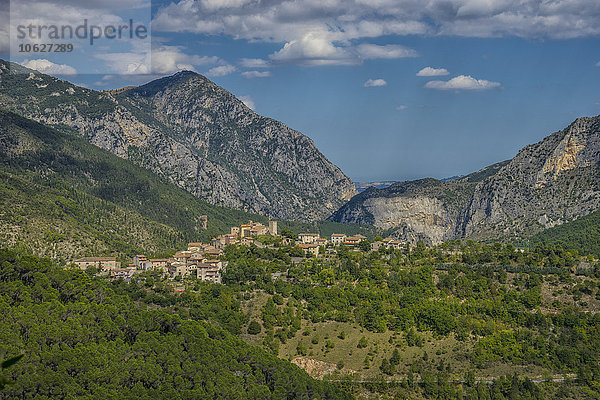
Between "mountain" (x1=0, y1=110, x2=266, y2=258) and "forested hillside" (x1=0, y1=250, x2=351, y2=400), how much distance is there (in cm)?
5187

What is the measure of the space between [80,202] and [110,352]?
101440 millimetres

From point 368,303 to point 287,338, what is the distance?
11.3 meters

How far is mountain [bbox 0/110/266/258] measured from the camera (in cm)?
10550

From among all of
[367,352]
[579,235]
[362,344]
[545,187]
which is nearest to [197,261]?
[362,344]

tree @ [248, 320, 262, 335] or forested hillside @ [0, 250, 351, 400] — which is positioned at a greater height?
forested hillside @ [0, 250, 351, 400]

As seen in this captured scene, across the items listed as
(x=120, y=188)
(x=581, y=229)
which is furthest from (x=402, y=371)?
(x=120, y=188)

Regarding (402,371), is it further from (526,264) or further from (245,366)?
(526,264)

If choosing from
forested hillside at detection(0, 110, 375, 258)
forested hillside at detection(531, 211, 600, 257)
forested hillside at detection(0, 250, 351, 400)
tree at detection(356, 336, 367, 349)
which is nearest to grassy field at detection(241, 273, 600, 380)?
tree at detection(356, 336, 367, 349)

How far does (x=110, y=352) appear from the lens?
133 feet

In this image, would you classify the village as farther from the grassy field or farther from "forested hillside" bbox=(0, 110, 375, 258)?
"forested hillside" bbox=(0, 110, 375, 258)

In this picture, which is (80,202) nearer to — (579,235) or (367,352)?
(367,352)

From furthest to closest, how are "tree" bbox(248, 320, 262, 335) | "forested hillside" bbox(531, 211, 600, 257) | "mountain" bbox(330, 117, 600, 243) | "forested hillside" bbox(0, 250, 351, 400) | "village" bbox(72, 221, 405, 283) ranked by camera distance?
"mountain" bbox(330, 117, 600, 243) < "forested hillside" bbox(531, 211, 600, 257) < "village" bbox(72, 221, 405, 283) < "tree" bbox(248, 320, 262, 335) < "forested hillside" bbox(0, 250, 351, 400)

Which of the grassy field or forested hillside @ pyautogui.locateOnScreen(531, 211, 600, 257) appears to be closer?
the grassy field

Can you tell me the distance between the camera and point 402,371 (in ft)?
199
